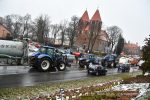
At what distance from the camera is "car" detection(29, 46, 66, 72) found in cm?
2764

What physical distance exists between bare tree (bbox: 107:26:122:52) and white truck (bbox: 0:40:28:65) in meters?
99.4

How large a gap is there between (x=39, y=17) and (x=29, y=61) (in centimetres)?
7716

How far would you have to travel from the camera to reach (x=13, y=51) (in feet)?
90.4

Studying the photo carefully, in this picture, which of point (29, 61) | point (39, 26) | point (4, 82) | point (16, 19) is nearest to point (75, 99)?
point (4, 82)

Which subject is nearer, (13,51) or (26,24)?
(13,51)

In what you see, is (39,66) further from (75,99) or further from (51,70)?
(75,99)

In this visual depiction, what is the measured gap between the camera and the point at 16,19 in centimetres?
12438


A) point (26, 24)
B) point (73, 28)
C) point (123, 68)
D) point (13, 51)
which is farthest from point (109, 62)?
point (26, 24)

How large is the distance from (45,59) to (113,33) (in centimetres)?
10250

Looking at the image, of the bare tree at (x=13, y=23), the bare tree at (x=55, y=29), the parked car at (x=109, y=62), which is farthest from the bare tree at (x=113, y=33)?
the parked car at (x=109, y=62)

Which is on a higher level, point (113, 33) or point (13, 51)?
point (113, 33)

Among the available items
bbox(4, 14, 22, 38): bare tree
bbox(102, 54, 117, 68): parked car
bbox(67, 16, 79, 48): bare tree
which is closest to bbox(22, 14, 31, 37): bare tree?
bbox(4, 14, 22, 38): bare tree

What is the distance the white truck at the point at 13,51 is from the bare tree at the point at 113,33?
99363mm

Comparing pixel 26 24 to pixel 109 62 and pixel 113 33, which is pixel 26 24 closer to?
pixel 113 33
